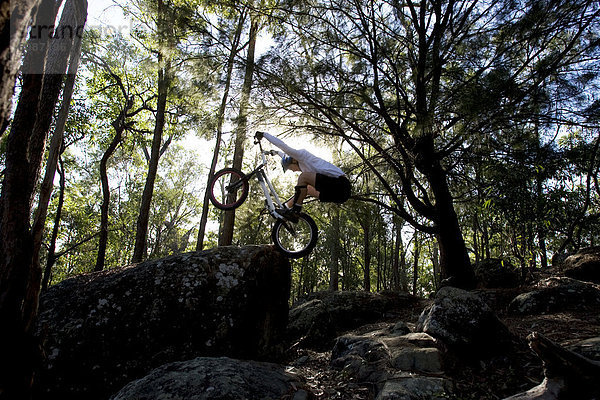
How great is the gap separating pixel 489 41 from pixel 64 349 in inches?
279

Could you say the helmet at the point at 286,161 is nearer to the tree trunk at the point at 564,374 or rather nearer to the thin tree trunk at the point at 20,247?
the thin tree trunk at the point at 20,247

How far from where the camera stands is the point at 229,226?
781cm

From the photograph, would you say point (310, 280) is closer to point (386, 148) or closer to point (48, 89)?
point (386, 148)

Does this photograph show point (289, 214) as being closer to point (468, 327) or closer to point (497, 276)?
point (468, 327)

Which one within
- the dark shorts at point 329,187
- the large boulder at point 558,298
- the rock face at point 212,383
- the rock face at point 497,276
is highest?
the dark shorts at point 329,187

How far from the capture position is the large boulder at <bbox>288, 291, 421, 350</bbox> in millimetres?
5172

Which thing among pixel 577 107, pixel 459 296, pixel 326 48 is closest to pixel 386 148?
pixel 326 48

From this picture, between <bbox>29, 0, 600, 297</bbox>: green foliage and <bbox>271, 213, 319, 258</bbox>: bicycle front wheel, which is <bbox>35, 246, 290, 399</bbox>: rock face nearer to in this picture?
<bbox>271, 213, 319, 258</bbox>: bicycle front wheel

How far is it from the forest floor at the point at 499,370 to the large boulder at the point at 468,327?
9 cm

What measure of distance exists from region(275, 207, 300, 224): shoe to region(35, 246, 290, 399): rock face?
81 centimetres

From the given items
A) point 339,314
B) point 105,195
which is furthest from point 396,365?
point 105,195

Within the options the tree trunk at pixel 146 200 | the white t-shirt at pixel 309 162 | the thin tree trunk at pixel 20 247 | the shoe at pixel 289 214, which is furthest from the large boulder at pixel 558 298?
the tree trunk at pixel 146 200

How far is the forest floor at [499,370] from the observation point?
2.37 m

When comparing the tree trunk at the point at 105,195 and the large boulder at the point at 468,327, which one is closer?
the large boulder at the point at 468,327
